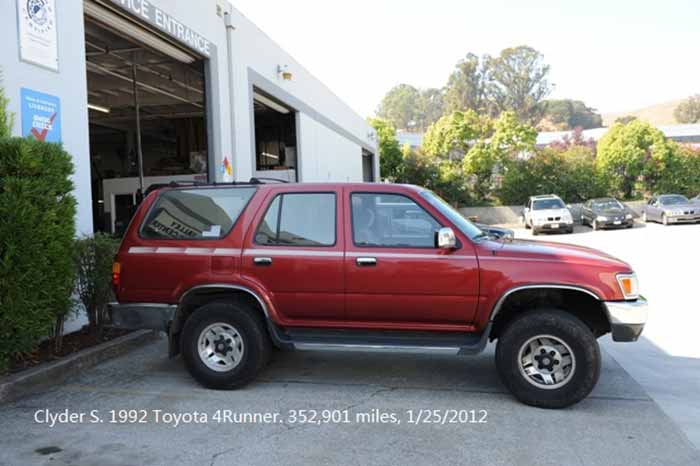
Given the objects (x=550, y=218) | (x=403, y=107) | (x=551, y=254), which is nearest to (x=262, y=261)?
(x=551, y=254)

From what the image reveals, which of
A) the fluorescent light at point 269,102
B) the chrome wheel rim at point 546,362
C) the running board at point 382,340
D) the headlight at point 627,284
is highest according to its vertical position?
the fluorescent light at point 269,102

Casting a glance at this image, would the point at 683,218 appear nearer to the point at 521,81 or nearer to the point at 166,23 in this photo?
the point at 166,23

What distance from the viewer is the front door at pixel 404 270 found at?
4992 mm

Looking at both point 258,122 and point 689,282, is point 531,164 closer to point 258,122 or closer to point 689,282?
point 258,122

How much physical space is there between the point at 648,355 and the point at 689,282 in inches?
205

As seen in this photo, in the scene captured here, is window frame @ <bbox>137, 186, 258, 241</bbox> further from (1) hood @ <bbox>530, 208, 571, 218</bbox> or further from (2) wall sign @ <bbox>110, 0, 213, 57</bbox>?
(1) hood @ <bbox>530, 208, 571, 218</bbox>

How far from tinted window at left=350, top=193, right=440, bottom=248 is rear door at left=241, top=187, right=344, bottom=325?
0.60ft

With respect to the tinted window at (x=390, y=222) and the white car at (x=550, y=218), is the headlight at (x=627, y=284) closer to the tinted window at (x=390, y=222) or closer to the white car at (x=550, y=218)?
the tinted window at (x=390, y=222)

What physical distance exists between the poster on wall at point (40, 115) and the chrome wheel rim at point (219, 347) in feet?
10.2

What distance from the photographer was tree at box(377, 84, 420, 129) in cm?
12219

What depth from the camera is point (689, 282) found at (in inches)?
422

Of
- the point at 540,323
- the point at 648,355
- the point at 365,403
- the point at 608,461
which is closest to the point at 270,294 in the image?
the point at 365,403

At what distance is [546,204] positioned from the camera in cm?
2600

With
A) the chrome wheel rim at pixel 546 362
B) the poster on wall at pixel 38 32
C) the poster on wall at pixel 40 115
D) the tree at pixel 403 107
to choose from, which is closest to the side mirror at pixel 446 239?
the chrome wheel rim at pixel 546 362
